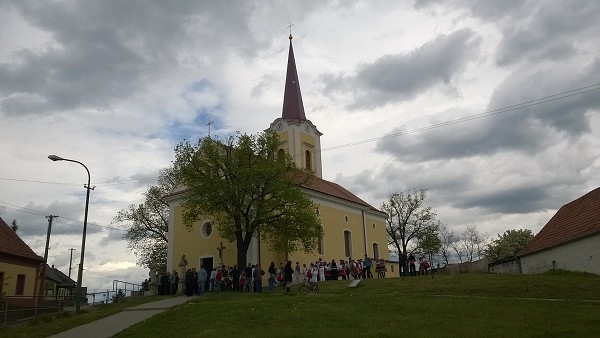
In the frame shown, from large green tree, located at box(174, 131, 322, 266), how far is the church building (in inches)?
141

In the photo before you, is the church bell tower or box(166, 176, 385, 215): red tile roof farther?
the church bell tower

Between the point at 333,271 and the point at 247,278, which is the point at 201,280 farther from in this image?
the point at 333,271

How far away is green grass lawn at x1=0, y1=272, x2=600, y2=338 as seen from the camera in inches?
479

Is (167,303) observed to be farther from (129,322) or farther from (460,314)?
(460,314)

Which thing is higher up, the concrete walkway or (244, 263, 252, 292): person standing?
(244, 263, 252, 292): person standing

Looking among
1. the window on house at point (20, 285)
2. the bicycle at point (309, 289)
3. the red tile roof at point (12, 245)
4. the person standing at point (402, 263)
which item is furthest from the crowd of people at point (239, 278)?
the window on house at point (20, 285)

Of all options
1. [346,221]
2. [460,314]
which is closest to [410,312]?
[460,314]

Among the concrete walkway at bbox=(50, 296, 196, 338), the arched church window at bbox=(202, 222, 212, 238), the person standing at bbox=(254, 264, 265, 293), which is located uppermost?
the arched church window at bbox=(202, 222, 212, 238)

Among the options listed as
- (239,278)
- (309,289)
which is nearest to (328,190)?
(239,278)

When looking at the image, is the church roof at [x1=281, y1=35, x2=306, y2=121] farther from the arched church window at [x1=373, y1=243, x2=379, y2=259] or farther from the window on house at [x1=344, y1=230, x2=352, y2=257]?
the arched church window at [x1=373, y1=243, x2=379, y2=259]

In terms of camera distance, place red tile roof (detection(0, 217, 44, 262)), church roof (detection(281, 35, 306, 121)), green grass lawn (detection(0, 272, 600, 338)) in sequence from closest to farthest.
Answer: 1. green grass lawn (detection(0, 272, 600, 338))
2. red tile roof (detection(0, 217, 44, 262))
3. church roof (detection(281, 35, 306, 121))

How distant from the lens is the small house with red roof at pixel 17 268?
32281 millimetres

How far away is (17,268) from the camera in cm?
3406

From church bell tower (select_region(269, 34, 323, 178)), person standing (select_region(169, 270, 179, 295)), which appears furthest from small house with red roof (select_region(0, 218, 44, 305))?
church bell tower (select_region(269, 34, 323, 178))
